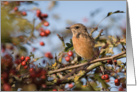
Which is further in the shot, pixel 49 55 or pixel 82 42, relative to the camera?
pixel 82 42

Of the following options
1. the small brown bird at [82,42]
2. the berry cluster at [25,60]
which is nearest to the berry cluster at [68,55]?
the small brown bird at [82,42]

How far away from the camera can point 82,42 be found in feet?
7.88

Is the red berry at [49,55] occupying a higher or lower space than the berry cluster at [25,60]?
higher

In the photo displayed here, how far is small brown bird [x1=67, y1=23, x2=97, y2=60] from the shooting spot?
2.29 meters

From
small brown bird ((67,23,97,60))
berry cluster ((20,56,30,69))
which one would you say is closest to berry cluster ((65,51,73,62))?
small brown bird ((67,23,97,60))

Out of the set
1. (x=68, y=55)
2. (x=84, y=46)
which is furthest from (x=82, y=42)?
(x=68, y=55)

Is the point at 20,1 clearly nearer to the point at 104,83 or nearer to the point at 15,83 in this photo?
the point at 15,83

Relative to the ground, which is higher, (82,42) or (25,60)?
(82,42)

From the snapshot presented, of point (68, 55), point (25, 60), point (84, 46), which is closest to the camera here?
point (25, 60)

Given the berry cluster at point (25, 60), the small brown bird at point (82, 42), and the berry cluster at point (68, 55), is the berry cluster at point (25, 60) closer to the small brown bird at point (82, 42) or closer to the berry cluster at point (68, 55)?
the berry cluster at point (68, 55)

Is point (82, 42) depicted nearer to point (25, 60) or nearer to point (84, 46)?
point (84, 46)

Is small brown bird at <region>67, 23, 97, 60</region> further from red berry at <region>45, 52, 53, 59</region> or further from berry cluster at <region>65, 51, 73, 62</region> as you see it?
red berry at <region>45, 52, 53, 59</region>

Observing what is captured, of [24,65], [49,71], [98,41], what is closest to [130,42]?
[98,41]

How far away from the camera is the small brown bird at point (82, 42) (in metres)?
2.29
